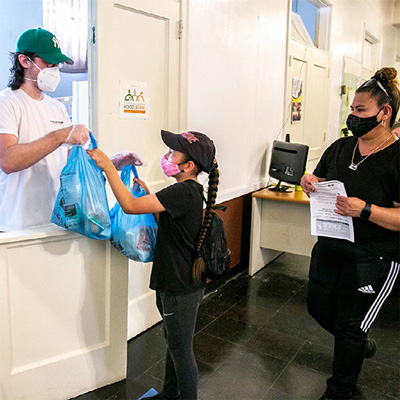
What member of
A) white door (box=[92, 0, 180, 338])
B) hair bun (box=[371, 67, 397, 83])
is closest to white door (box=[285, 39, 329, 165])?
white door (box=[92, 0, 180, 338])

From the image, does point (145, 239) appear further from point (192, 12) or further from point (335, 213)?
point (192, 12)

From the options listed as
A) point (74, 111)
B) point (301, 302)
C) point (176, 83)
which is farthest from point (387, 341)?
point (74, 111)

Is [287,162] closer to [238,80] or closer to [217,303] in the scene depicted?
[238,80]

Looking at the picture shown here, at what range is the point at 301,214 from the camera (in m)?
3.62

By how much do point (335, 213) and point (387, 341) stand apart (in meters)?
1.24

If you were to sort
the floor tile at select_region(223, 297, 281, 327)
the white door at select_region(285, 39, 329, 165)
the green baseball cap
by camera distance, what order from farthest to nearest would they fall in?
the white door at select_region(285, 39, 329, 165), the floor tile at select_region(223, 297, 281, 327), the green baseball cap

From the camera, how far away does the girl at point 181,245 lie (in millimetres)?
1700

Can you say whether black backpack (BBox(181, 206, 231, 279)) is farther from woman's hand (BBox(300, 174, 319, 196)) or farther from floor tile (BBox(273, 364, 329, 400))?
floor tile (BBox(273, 364, 329, 400))

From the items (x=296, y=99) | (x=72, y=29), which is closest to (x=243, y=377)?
(x=72, y=29)

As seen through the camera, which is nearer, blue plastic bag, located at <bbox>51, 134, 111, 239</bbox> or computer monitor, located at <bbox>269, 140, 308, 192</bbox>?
blue plastic bag, located at <bbox>51, 134, 111, 239</bbox>

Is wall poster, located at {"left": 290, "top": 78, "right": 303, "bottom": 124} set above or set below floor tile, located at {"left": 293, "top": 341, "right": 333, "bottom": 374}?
above

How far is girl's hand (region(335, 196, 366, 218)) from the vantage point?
1.87 m

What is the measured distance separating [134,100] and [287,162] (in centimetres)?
171

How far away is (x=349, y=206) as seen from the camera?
6.21 ft
